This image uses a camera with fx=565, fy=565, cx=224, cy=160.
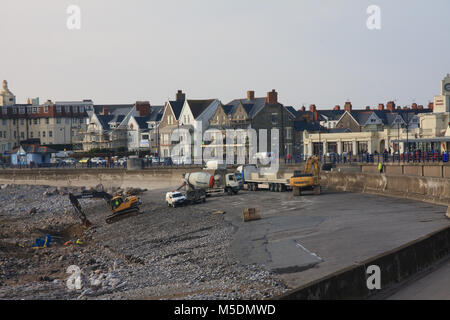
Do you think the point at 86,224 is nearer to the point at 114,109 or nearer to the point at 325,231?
the point at 325,231

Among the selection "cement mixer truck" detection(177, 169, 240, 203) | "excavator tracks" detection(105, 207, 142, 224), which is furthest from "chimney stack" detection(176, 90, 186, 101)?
"excavator tracks" detection(105, 207, 142, 224)

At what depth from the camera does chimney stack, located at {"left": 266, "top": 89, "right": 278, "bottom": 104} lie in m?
95.8

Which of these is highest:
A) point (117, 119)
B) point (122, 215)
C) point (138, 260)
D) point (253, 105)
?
point (253, 105)

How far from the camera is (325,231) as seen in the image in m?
26.9

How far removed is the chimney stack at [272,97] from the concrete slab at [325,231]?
182ft

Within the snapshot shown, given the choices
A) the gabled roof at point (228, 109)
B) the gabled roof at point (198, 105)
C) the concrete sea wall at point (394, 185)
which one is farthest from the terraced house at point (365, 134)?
the gabled roof at point (198, 105)

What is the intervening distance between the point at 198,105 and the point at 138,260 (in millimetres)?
74747

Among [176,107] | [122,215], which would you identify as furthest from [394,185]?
[176,107]

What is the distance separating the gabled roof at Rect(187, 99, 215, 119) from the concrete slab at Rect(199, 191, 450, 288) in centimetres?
5862

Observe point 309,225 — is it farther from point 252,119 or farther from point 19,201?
point 252,119

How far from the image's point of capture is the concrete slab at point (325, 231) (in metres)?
20.5

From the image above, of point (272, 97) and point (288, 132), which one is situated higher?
point (272, 97)

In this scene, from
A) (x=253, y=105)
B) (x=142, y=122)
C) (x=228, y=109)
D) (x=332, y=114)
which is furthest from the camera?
(x=332, y=114)

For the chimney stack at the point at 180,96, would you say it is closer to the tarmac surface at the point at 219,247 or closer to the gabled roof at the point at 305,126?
the gabled roof at the point at 305,126
